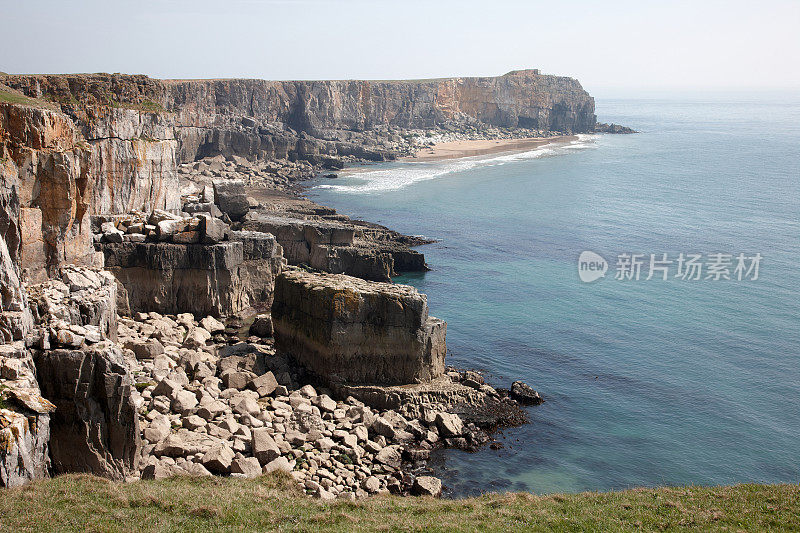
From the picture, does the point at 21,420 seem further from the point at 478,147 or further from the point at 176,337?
the point at 478,147

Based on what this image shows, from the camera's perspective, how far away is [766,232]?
236 feet

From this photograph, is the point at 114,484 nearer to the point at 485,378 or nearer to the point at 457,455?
the point at 457,455

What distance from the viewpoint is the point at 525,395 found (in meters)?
34.2

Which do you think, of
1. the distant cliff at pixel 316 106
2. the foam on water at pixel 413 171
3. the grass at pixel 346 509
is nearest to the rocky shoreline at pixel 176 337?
the distant cliff at pixel 316 106

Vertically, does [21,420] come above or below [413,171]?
below

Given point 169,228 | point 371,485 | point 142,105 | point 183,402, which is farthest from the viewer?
point 142,105

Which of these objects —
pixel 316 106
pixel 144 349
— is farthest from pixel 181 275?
pixel 316 106

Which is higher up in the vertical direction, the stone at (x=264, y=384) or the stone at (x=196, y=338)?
the stone at (x=196, y=338)

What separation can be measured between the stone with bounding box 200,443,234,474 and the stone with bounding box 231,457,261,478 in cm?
19

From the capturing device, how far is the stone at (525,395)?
34.1m

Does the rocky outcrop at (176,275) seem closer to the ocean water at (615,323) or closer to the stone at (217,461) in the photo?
the ocean water at (615,323)

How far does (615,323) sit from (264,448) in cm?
2942

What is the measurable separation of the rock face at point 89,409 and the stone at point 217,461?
273 centimetres

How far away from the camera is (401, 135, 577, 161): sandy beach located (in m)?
144
